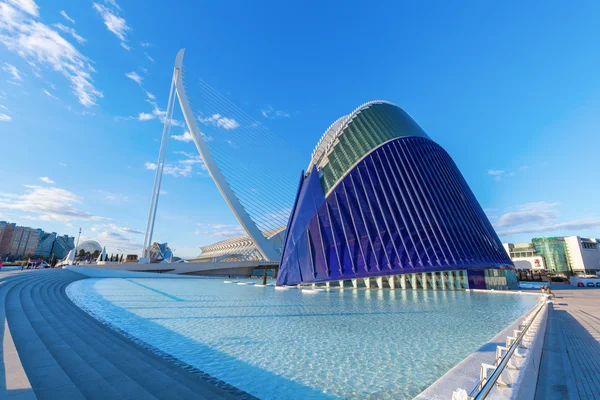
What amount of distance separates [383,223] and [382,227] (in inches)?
11.8

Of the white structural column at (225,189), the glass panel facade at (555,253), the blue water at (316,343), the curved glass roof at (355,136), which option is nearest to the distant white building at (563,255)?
the glass panel facade at (555,253)

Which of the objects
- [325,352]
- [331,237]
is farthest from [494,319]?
[331,237]

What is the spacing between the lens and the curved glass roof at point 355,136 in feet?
73.1

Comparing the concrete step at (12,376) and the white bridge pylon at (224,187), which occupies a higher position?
the white bridge pylon at (224,187)

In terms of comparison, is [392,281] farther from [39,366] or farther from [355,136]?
[39,366]

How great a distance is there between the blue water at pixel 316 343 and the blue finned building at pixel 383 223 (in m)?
8.11

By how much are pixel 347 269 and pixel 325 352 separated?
13.0 meters

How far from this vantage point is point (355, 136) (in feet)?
79.6

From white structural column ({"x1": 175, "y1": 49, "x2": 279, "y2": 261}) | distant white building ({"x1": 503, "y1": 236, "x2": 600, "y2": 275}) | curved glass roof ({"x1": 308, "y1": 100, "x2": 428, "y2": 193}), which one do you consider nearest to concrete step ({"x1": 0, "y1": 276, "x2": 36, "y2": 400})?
curved glass roof ({"x1": 308, "y1": 100, "x2": 428, "y2": 193})

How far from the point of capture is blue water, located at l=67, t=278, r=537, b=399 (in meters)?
4.09

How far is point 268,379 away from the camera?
420 cm

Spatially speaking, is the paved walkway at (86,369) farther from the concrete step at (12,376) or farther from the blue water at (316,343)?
the blue water at (316,343)

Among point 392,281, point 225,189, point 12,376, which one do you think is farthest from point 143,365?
point 225,189

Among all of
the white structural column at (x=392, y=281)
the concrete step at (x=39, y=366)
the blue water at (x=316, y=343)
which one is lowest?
the blue water at (x=316, y=343)
